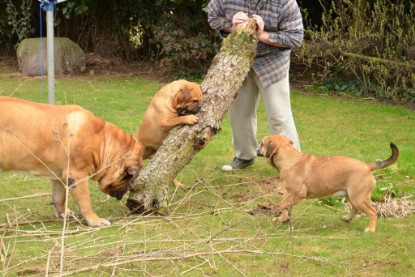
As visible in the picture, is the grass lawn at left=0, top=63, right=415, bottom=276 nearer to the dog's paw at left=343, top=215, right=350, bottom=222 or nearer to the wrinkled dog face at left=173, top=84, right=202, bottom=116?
the dog's paw at left=343, top=215, right=350, bottom=222

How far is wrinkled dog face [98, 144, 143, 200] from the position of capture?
23.6ft

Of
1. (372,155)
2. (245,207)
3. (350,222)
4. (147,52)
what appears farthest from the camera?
(147,52)

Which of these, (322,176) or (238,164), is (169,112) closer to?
(238,164)

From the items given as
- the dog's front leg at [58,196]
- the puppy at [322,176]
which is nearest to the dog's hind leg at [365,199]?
the puppy at [322,176]

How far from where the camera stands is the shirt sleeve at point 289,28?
8.52 metres

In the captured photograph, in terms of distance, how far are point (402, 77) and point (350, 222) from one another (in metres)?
7.19

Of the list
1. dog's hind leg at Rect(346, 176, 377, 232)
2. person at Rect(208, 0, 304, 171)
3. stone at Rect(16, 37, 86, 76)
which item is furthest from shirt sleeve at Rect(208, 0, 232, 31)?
stone at Rect(16, 37, 86, 76)

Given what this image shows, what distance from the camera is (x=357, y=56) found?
14195 mm

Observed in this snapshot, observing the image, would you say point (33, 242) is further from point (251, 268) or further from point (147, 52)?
point (147, 52)

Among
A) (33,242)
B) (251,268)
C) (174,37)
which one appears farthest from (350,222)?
(174,37)

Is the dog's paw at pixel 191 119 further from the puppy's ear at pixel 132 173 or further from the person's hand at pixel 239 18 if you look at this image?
the person's hand at pixel 239 18

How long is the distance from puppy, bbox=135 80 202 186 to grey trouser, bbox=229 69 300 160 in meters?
1.04

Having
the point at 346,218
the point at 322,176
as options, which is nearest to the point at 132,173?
the point at 322,176

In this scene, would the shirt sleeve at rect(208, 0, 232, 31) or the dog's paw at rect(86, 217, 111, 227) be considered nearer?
the dog's paw at rect(86, 217, 111, 227)
